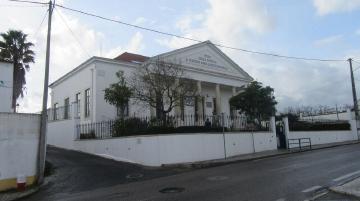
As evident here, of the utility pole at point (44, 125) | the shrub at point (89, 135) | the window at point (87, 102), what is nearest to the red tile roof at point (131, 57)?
the window at point (87, 102)

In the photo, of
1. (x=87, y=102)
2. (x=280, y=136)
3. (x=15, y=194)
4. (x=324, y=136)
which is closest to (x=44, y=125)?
(x=15, y=194)

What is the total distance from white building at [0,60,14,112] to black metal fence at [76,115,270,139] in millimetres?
6173

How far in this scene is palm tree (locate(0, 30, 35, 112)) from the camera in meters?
30.6

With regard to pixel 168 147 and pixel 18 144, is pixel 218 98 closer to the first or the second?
pixel 168 147

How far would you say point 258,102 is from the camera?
26.7 m

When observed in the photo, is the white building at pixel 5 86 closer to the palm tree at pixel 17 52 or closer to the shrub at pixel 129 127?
the shrub at pixel 129 127

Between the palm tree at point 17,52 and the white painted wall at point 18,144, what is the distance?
58.1ft

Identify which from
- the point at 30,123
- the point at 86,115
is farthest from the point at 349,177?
the point at 86,115

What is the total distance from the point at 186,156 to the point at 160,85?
17.2ft

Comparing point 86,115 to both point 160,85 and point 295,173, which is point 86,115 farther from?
point 295,173

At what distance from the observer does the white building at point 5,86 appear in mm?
17500

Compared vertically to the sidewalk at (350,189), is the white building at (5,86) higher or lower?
higher

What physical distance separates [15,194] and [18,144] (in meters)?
2.23

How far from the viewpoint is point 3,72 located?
57.6 ft
